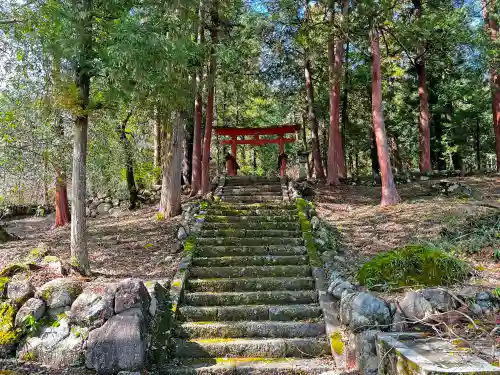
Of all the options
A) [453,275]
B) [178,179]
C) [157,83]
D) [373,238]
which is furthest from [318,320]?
[178,179]

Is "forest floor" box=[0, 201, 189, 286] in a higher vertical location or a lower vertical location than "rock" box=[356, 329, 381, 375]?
higher

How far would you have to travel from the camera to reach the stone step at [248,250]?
23.1ft

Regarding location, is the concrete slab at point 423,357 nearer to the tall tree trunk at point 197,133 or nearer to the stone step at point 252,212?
the stone step at point 252,212

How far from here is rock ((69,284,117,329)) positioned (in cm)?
439

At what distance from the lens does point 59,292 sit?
15.2ft

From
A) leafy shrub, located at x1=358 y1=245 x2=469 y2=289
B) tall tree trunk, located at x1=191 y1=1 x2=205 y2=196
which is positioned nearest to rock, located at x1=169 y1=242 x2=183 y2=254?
leafy shrub, located at x1=358 y1=245 x2=469 y2=289

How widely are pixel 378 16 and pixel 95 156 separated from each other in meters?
8.25

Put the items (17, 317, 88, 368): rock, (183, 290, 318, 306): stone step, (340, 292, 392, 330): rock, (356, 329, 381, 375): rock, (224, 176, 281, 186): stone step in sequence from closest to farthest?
(356, 329, 381, 375): rock
(340, 292, 392, 330): rock
(17, 317, 88, 368): rock
(183, 290, 318, 306): stone step
(224, 176, 281, 186): stone step

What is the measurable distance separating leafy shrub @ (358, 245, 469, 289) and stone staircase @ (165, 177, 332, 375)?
926 millimetres

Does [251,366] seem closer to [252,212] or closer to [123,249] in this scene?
[123,249]

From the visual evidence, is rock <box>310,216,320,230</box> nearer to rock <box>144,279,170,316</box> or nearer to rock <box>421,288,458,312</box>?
rock <box>144,279,170,316</box>

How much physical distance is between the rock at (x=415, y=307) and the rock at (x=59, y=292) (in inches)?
149

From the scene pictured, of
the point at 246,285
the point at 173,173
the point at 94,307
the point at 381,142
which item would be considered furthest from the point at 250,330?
the point at 381,142

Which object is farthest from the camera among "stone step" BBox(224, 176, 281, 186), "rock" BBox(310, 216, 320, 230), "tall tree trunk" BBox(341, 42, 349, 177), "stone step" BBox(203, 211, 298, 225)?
"tall tree trunk" BBox(341, 42, 349, 177)
